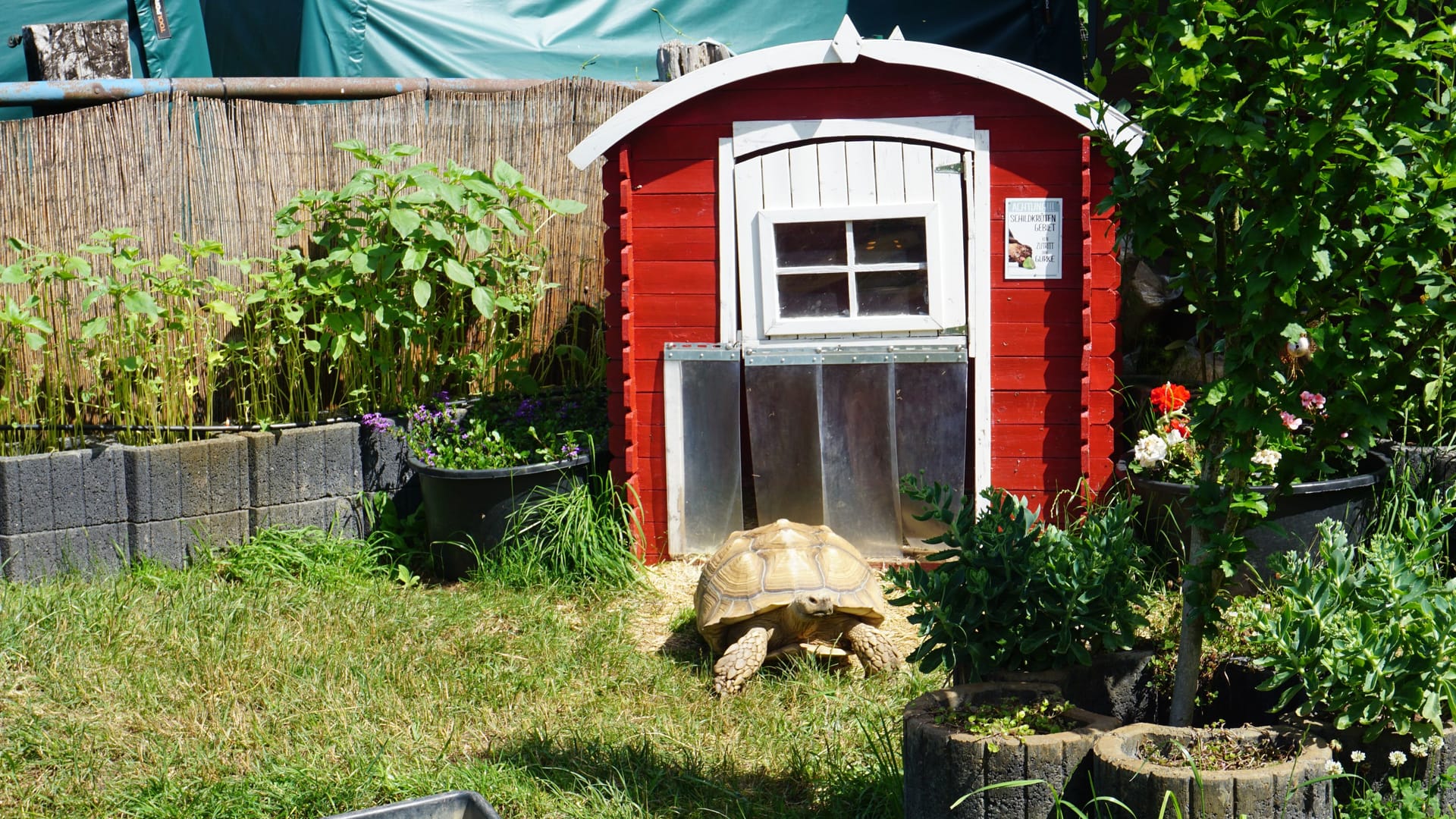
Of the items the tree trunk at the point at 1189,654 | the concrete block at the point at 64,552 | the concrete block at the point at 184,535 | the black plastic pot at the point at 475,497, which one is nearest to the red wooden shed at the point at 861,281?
the black plastic pot at the point at 475,497

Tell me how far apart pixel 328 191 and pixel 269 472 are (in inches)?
61.6

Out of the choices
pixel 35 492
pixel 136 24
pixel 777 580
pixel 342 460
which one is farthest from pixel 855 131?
pixel 136 24

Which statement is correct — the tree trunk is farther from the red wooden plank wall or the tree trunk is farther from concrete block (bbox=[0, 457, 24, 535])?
concrete block (bbox=[0, 457, 24, 535])

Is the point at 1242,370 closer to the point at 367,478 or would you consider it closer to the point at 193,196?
the point at 367,478

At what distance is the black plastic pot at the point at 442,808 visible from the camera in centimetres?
294

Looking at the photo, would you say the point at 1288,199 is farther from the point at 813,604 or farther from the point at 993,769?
the point at 813,604

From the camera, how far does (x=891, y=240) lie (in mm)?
6156

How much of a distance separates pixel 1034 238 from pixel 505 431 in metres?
2.92

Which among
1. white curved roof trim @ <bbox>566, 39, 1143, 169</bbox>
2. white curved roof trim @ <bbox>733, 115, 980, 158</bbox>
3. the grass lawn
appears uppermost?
white curved roof trim @ <bbox>566, 39, 1143, 169</bbox>

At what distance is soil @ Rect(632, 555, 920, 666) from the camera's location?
541 centimetres

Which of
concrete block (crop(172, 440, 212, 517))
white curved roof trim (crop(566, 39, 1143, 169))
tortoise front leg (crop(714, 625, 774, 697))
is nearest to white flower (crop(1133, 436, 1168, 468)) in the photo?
white curved roof trim (crop(566, 39, 1143, 169))

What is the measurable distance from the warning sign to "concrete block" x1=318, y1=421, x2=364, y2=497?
141 inches

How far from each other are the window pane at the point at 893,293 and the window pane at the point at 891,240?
3.0 inches

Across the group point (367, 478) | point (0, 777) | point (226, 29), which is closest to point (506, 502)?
point (367, 478)
